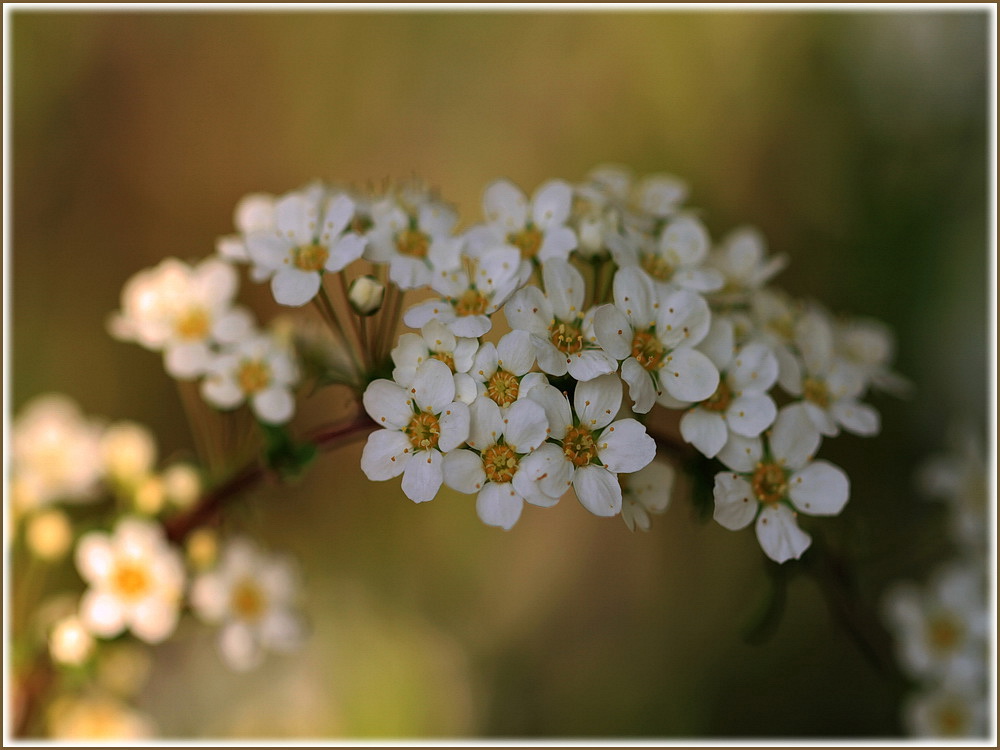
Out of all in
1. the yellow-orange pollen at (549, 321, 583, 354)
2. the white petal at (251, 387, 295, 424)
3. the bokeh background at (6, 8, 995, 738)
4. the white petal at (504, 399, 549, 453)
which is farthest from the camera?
the bokeh background at (6, 8, 995, 738)

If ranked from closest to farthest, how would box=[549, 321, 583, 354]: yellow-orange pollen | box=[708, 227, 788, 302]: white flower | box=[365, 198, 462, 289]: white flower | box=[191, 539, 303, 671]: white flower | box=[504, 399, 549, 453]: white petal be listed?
box=[504, 399, 549, 453]: white petal
box=[549, 321, 583, 354]: yellow-orange pollen
box=[365, 198, 462, 289]: white flower
box=[708, 227, 788, 302]: white flower
box=[191, 539, 303, 671]: white flower

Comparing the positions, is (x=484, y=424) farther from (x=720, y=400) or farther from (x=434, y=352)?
(x=720, y=400)

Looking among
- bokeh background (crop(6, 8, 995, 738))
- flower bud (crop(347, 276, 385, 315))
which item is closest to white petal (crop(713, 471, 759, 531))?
flower bud (crop(347, 276, 385, 315))

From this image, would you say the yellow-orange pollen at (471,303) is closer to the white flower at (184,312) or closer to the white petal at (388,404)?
the white petal at (388,404)

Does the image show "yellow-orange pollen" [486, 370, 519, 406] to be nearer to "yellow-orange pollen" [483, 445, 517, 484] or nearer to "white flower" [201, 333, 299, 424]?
"yellow-orange pollen" [483, 445, 517, 484]

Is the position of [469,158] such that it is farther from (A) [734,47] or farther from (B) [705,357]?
(B) [705,357]

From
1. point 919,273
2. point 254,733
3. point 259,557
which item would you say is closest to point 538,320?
point 259,557
